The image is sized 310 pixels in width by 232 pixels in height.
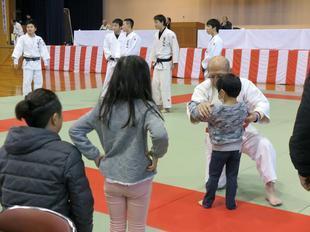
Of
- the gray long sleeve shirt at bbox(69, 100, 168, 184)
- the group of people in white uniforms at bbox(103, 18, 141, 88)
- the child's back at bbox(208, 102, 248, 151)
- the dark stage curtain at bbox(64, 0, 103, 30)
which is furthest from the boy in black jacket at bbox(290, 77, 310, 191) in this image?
the dark stage curtain at bbox(64, 0, 103, 30)

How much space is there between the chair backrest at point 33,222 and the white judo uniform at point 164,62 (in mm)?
6790

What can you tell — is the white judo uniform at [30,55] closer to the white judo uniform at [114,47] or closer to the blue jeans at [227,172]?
the white judo uniform at [114,47]

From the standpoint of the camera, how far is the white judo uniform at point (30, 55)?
9.50 metres

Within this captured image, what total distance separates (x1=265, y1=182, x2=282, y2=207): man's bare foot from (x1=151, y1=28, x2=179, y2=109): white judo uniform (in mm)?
4645

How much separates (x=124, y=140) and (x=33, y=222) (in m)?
0.92

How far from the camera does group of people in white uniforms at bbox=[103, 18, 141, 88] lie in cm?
988

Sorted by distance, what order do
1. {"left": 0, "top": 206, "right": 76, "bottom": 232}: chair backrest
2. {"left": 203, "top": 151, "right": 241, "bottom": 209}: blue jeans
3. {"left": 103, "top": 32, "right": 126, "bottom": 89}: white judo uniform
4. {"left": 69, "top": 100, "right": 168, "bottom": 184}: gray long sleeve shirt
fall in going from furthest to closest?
{"left": 103, "top": 32, "right": 126, "bottom": 89}: white judo uniform → {"left": 203, "top": 151, "right": 241, "bottom": 209}: blue jeans → {"left": 69, "top": 100, "right": 168, "bottom": 184}: gray long sleeve shirt → {"left": 0, "top": 206, "right": 76, "bottom": 232}: chair backrest

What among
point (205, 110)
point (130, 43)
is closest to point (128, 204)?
point (205, 110)

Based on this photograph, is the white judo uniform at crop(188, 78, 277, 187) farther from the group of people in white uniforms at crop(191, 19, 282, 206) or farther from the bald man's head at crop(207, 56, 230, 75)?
the bald man's head at crop(207, 56, 230, 75)

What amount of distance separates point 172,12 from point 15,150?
73.9 ft

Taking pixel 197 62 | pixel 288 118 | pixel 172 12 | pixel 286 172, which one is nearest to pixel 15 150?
pixel 286 172

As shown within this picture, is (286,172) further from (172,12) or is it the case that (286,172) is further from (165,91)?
(172,12)

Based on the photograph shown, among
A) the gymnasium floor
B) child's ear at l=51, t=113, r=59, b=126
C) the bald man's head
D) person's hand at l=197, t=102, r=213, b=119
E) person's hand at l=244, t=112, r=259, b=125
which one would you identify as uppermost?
the bald man's head

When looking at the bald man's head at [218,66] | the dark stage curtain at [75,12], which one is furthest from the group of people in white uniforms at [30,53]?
the dark stage curtain at [75,12]
